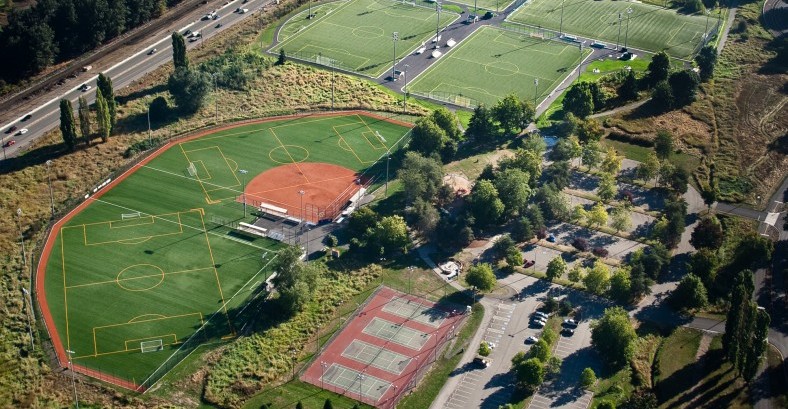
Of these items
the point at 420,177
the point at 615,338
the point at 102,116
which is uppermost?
the point at 102,116

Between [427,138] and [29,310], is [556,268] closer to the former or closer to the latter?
[427,138]

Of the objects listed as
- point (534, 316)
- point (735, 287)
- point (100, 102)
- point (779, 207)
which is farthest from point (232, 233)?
point (779, 207)

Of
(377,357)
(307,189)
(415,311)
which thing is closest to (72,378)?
(377,357)

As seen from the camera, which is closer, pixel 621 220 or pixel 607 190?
pixel 621 220

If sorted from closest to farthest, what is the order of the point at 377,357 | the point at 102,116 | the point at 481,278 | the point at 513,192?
the point at 377,357
the point at 481,278
the point at 513,192
the point at 102,116

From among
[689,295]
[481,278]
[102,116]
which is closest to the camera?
[689,295]

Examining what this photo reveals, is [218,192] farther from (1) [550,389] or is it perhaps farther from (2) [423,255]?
(1) [550,389]

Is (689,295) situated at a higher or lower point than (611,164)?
lower
